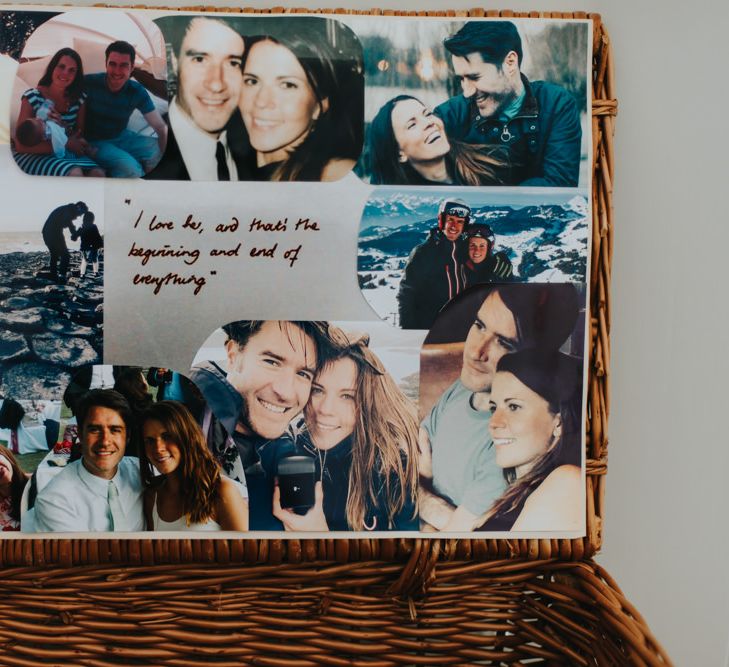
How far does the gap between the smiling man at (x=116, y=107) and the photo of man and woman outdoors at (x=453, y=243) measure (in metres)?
0.19

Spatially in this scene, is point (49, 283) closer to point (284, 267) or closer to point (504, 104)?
point (284, 267)

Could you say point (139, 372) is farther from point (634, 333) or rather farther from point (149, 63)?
point (634, 333)

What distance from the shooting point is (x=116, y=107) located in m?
0.56

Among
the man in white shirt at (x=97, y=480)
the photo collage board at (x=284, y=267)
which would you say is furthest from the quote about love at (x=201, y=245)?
the man in white shirt at (x=97, y=480)

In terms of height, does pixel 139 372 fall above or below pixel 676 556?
above

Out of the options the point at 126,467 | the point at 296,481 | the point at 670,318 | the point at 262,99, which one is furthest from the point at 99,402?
the point at 670,318

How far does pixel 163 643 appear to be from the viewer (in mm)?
594

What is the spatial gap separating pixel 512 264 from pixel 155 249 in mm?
293

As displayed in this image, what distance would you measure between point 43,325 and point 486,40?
428 mm

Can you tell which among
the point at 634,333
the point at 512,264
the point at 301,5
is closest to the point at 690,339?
the point at 634,333

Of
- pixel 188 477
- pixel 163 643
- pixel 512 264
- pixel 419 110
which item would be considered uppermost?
pixel 419 110

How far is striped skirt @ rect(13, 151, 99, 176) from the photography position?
22.2 inches

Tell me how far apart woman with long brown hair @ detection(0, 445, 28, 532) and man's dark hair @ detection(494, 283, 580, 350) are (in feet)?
1.39

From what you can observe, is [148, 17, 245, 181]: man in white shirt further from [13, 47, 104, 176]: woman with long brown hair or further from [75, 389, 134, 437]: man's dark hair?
[75, 389, 134, 437]: man's dark hair
